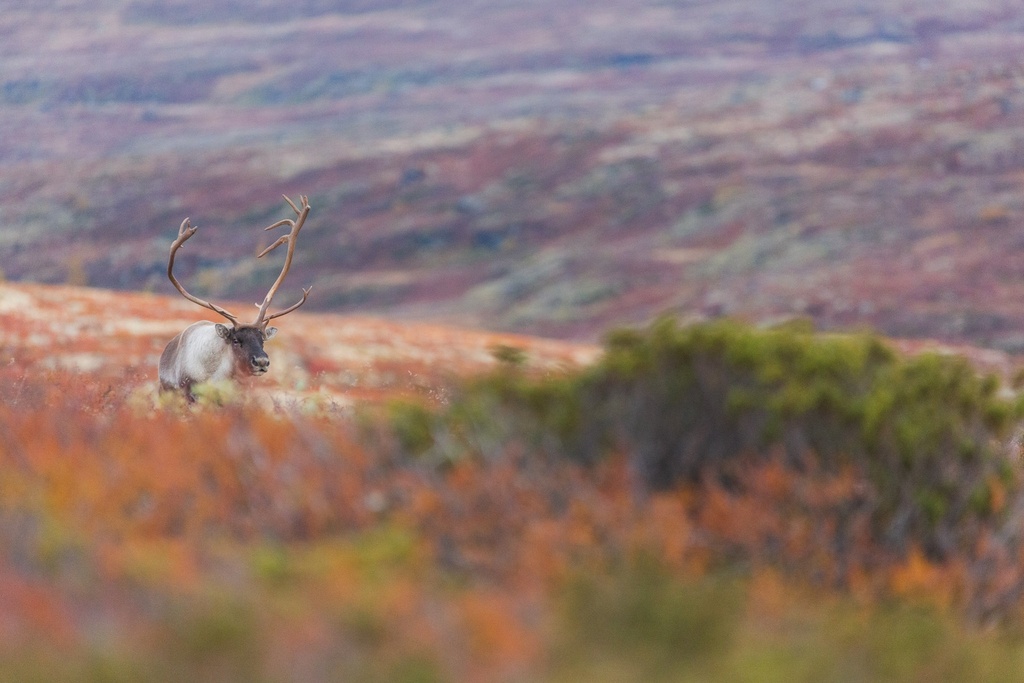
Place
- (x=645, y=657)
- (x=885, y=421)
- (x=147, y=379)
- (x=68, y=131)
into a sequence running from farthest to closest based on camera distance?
(x=68, y=131)
(x=147, y=379)
(x=885, y=421)
(x=645, y=657)

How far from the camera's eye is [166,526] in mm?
5293

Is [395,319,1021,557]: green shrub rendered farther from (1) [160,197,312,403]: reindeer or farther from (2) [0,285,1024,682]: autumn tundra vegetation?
(1) [160,197,312,403]: reindeer

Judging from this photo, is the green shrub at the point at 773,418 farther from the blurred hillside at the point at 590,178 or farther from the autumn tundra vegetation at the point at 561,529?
the blurred hillside at the point at 590,178

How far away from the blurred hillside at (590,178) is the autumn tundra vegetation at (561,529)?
3806cm

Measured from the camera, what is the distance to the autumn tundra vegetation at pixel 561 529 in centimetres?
395

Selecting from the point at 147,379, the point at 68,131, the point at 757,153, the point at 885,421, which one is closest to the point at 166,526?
the point at 885,421

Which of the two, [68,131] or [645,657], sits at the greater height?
[645,657]

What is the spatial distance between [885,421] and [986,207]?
52.2 metres

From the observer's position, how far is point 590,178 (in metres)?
70.5

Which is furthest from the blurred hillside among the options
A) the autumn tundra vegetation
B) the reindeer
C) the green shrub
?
the autumn tundra vegetation

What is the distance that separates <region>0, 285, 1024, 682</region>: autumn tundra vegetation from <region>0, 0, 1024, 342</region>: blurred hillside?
3806 cm

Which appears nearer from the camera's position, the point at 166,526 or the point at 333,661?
the point at 333,661

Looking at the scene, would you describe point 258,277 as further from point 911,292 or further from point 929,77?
point 929,77

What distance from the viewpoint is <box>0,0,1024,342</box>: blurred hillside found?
52.5 meters
